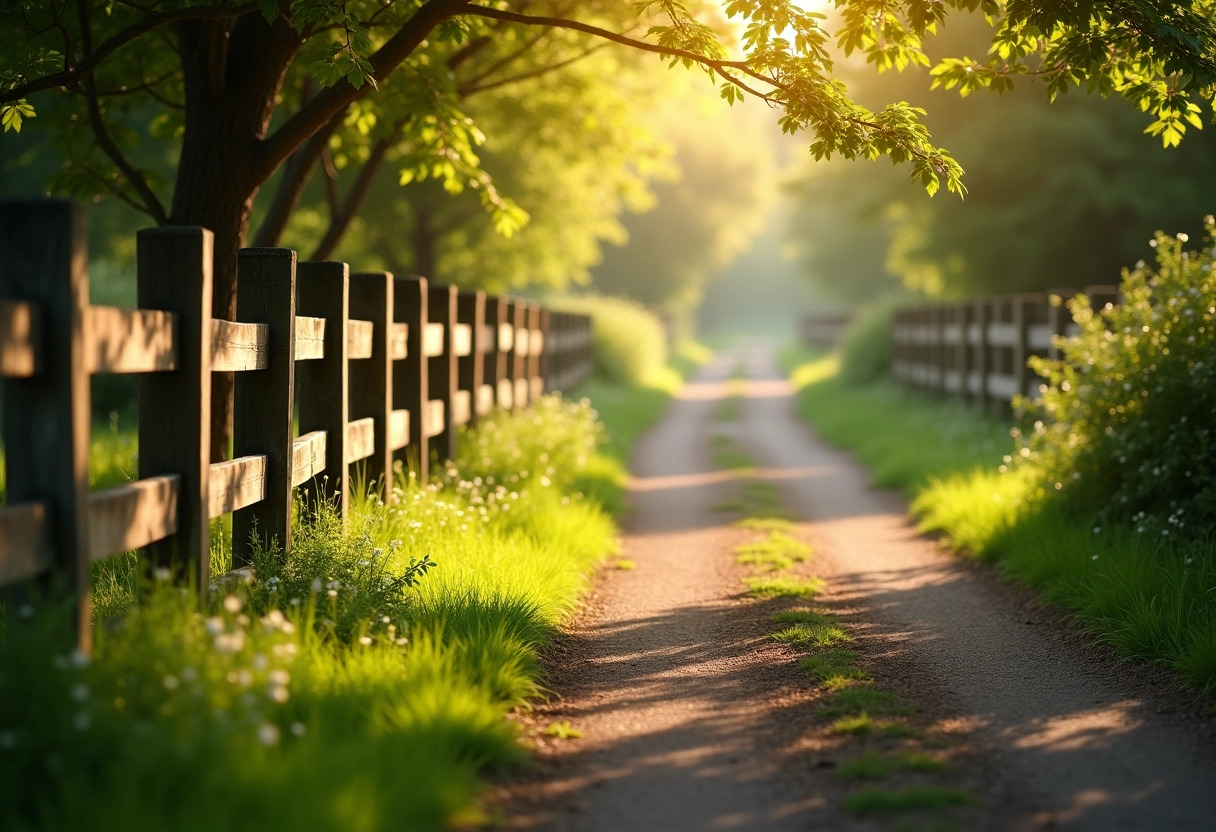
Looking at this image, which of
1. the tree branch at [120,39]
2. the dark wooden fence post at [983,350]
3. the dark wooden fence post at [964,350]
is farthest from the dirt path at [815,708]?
the dark wooden fence post at [964,350]

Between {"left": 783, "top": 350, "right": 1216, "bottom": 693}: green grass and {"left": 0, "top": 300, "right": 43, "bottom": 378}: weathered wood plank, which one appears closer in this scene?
{"left": 0, "top": 300, "right": 43, "bottom": 378}: weathered wood plank

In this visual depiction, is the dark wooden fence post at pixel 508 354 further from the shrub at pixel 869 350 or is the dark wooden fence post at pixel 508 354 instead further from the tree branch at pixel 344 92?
the shrub at pixel 869 350

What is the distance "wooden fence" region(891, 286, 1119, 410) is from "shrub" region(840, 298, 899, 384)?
11.4 feet

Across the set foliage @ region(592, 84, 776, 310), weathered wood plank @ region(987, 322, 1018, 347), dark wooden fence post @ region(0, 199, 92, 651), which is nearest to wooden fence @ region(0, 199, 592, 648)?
dark wooden fence post @ region(0, 199, 92, 651)

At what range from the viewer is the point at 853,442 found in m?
17.5

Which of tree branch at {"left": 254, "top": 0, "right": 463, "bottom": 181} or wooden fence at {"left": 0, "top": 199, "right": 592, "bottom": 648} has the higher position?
tree branch at {"left": 254, "top": 0, "right": 463, "bottom": 181}

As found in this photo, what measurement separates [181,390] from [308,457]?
1.76 metres

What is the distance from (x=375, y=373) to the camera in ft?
26.8

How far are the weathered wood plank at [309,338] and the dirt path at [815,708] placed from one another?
2210mm

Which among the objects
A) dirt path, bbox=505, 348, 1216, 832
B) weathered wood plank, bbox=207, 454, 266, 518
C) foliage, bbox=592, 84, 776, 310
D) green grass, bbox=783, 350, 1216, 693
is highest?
foliage, bbox=592, 84, 776, 310

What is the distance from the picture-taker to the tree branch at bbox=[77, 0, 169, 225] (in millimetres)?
7605

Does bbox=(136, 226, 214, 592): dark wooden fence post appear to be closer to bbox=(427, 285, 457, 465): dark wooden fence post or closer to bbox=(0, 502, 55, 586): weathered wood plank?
bbox=(0, 502, 55, 586): weathered wood plank

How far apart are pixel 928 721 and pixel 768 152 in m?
57.5

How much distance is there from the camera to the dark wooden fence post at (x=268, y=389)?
242 inches
